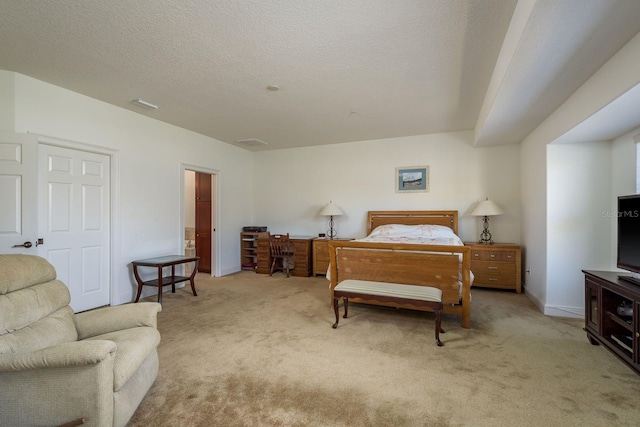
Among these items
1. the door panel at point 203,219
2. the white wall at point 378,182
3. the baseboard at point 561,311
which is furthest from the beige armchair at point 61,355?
the white wall at point 378,182

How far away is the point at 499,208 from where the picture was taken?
4812 millimetres

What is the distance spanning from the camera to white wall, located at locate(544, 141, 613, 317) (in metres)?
3.24

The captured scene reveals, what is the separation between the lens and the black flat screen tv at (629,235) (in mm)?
2320

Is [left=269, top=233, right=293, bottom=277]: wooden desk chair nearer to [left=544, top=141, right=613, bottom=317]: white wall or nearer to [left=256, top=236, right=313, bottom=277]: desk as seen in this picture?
[left=256, top=236, right=313, bottom=277]: desk

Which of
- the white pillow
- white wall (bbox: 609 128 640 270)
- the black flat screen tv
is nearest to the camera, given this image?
the black flat screen tv

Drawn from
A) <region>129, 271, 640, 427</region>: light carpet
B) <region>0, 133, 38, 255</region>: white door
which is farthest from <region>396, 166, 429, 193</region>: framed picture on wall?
<region>0, 133, 38, 255</region>: white door

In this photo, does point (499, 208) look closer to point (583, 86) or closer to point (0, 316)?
point (583, 86)

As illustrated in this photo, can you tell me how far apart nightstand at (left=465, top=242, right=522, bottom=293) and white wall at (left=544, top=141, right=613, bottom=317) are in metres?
0.98

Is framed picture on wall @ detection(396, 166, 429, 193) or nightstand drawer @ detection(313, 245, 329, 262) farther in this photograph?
nightstand drawer @ detection(313, 245, 329, 262)

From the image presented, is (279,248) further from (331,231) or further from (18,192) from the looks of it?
(18,192)

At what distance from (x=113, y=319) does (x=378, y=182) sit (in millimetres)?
4730

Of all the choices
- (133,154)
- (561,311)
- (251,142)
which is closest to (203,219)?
(251,142)

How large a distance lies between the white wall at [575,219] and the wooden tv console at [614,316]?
0.82 meters

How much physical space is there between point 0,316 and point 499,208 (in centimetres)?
571
